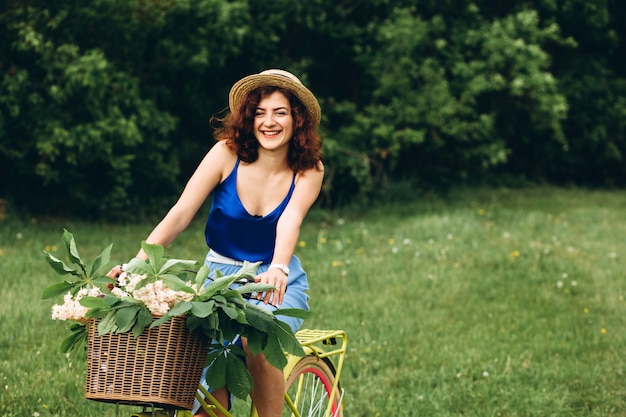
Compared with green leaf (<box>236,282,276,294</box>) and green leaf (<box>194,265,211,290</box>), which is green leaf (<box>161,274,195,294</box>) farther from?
green leaf (<box>236,282,276,294</box>)

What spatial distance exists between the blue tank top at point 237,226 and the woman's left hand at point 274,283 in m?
0.45

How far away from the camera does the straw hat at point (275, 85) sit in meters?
3.68

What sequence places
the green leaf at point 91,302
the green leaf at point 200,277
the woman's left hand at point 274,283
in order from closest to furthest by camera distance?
the green leaf at point 91,302 < the green leaf at point 200,277 < the woman's left hand at point 274,283

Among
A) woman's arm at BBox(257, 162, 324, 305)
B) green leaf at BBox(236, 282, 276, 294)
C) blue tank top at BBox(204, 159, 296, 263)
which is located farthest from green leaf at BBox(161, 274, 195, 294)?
blue tank top at BBox(204, 159, 296, 263)

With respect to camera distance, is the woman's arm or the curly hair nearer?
the woman's arm

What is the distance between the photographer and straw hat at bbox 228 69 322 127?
368 cm

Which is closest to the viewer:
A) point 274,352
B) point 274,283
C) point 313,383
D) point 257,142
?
point 274,352

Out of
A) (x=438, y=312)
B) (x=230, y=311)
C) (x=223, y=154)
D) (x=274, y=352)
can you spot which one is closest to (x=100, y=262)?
(x=230, y=311)

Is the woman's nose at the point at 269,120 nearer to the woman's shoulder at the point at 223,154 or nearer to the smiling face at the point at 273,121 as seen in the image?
the smiling face at the point at 273,121

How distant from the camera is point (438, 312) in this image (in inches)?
300

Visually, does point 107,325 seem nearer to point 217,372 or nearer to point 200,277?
point 200,277

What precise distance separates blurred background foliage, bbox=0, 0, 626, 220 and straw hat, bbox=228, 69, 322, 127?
7.85 metres

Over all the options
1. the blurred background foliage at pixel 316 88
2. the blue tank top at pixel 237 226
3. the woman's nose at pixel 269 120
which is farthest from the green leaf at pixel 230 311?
the blurred background foliage at pixel 316 88

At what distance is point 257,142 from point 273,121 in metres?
0.13
